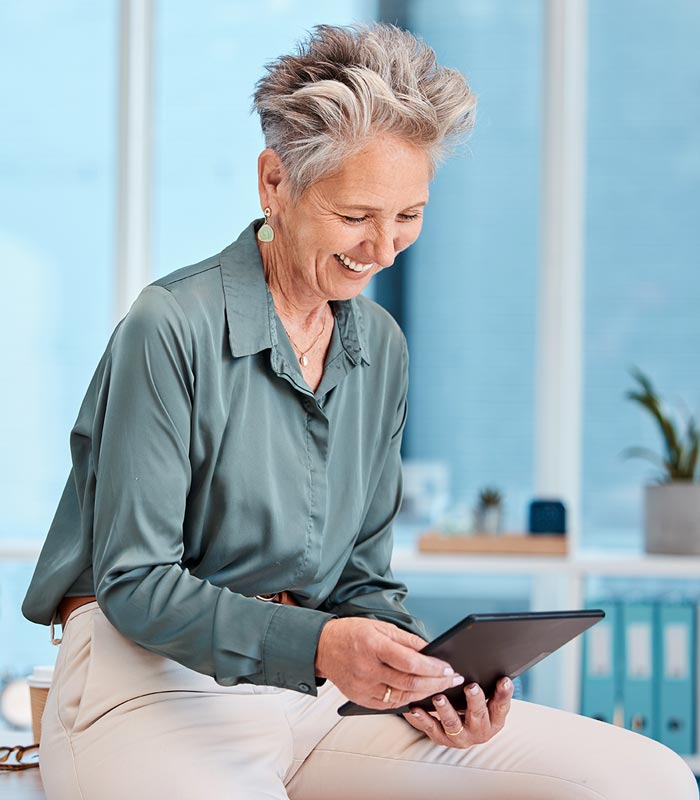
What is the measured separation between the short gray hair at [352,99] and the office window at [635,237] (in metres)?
2.11

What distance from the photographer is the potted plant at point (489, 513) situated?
10.7 ft

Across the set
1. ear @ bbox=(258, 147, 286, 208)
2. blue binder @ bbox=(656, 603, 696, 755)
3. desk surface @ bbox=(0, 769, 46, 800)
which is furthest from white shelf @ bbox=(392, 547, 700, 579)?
ear @ bbox=(258, 147, 286, 208)

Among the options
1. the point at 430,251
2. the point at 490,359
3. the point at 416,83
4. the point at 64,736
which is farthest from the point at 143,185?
the point at 64,736

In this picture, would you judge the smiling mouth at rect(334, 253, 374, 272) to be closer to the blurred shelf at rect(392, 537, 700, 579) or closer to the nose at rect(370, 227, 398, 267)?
the nose at rect(370, 227, 398, 267)

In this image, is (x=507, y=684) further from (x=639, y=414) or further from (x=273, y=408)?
(x=639, y=414)

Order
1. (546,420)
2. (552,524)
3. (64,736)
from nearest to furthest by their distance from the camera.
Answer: (64,736) → (552,524) → (546,420)

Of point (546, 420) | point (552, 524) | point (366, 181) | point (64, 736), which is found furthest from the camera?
point (546, 420)

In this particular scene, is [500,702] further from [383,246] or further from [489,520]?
[489,520]

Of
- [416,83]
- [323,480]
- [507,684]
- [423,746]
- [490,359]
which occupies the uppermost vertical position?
[416,83]

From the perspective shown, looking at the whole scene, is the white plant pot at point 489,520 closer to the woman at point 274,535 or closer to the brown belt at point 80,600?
the woman at point 274,535

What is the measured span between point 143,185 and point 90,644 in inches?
96.1

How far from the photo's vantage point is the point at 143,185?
3.57 meters

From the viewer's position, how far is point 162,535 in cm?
133

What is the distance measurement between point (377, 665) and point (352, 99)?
0.70m
